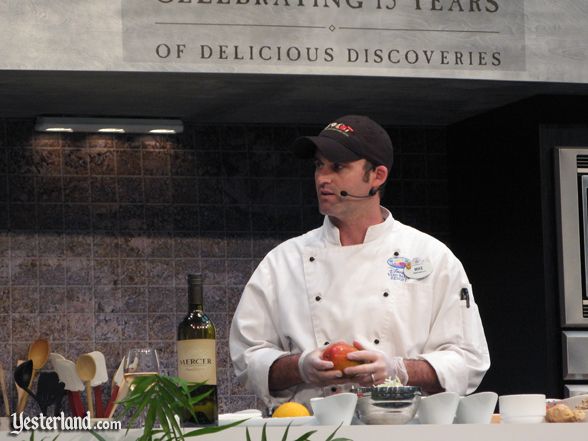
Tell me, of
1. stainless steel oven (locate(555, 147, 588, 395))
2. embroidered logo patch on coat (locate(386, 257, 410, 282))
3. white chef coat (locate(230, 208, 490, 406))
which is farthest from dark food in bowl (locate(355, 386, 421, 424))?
stainless steel oven (locate(555, 147, 588, 395))

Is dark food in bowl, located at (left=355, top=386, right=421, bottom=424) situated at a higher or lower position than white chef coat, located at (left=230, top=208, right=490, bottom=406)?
lower

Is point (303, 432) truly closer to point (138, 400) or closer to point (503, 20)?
point (138, 400)

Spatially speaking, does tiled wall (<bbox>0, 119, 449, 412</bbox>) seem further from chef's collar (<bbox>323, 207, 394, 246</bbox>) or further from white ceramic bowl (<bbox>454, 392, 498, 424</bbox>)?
white ceramic bowl (<bbox>454, 392, 498, 424</bbox>)

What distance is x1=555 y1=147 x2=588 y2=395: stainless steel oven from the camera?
409 centimetres

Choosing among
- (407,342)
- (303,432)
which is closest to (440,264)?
(407,342)

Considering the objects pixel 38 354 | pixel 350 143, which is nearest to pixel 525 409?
pixel 350 143

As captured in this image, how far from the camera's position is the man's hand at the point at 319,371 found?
2648 mm

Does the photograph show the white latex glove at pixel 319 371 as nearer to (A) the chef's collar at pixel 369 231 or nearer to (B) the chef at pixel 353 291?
(B) the chef at pixel 353 291

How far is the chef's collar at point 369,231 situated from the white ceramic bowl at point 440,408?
0.92 metres

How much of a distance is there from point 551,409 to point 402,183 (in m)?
2.58

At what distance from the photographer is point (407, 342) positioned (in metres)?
2.97

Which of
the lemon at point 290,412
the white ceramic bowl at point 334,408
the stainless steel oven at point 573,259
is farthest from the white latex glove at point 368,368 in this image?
the stainless steel oven at point 573,259

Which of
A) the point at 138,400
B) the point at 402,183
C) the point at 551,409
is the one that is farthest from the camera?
the point at 402,183

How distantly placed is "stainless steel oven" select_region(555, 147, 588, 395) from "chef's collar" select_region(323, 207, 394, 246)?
1.18m
